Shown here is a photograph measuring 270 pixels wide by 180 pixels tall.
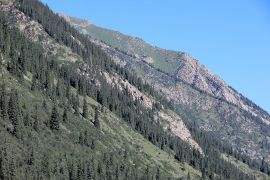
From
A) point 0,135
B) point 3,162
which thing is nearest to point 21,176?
point 3,162

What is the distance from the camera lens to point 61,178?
7849 inches

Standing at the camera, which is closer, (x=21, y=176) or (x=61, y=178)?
(x=21, y=176)

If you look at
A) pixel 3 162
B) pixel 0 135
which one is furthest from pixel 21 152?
pixel 3 162

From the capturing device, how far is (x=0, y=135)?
655ft

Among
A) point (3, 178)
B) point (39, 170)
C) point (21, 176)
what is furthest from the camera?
point (39, 170)

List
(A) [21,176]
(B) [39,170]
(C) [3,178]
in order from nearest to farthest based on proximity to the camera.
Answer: (C) [3,178], (A) [21,176], (B) [39,170]

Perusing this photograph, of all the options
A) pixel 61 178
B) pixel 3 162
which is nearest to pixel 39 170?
pixel 61 178

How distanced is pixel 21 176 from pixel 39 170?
16282 mm

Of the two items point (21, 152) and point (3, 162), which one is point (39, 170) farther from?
point (3, 162)

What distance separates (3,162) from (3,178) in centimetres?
629

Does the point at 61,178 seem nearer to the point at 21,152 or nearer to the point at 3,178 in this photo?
the point at 21,152

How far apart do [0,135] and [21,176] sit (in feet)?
86.7

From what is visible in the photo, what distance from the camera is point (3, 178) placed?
6373 inches

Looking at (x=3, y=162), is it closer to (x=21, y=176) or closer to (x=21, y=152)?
(x=21, y=176)
